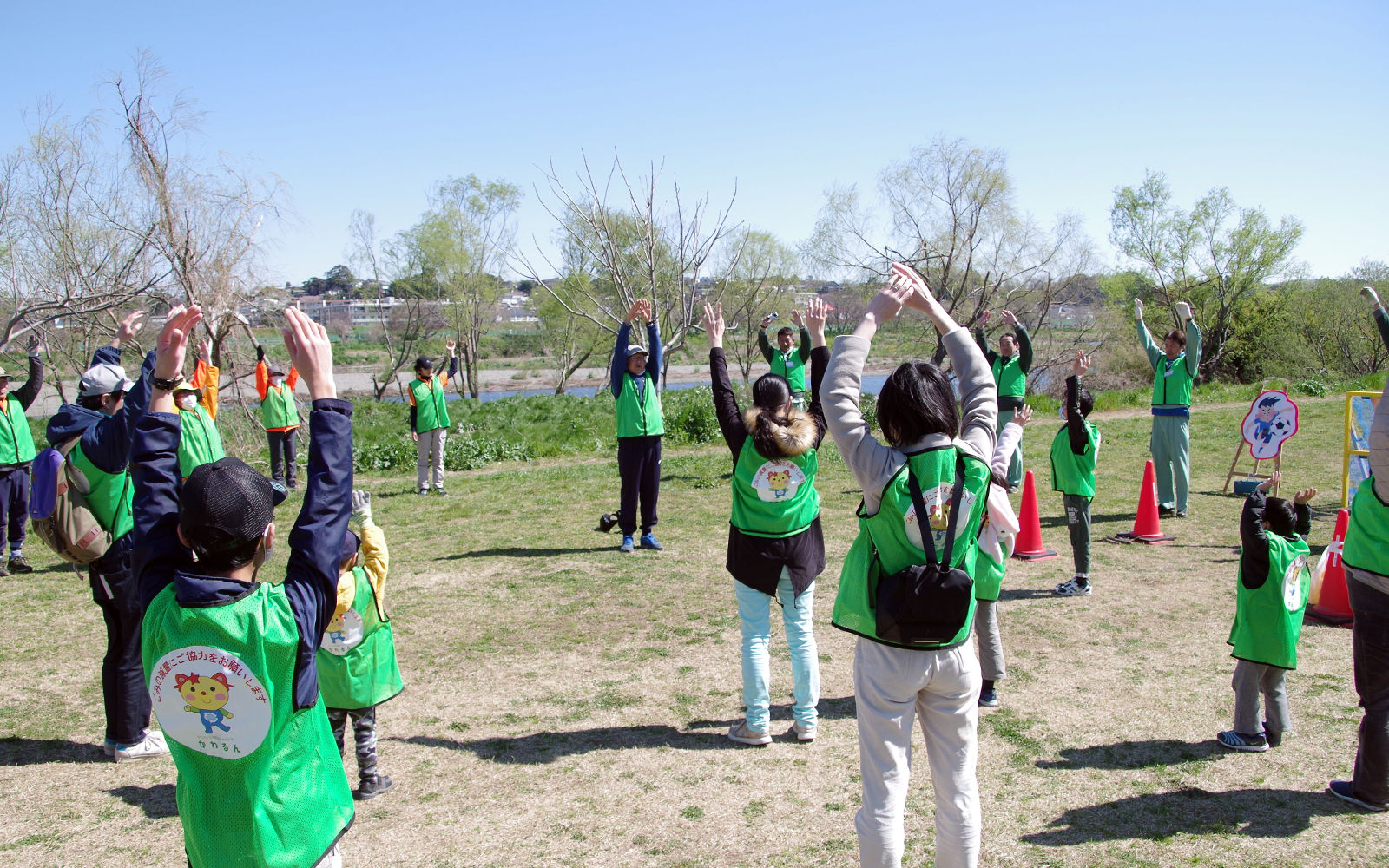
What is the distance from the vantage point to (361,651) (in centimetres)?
383

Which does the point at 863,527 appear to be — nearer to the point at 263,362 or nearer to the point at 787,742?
the point at 787,742

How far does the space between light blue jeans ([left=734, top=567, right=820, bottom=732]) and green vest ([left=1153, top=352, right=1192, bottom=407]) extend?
7.26 meters

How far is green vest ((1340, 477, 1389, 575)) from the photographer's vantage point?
3.53 meters

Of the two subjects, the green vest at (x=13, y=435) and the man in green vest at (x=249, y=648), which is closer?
the man in green vest at (x=249, y=648)

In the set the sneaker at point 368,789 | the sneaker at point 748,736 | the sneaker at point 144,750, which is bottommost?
A: the sneaker at point 144,750

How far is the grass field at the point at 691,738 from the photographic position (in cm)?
362

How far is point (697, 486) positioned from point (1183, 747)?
8486mm

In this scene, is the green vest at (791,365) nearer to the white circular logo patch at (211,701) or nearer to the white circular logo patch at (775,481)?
the white circular logo patch at (775,481)

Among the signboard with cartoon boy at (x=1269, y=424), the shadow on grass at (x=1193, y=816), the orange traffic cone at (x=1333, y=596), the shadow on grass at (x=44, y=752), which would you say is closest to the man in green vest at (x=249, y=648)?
the shadow on grass at (x=1193, y=816)

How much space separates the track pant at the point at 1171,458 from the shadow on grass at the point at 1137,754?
6.10 meters

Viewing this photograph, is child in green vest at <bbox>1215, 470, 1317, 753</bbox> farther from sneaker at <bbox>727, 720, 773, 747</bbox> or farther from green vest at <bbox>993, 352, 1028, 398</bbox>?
green vest at <bbox>993, 352, 1028, 398</bbox>

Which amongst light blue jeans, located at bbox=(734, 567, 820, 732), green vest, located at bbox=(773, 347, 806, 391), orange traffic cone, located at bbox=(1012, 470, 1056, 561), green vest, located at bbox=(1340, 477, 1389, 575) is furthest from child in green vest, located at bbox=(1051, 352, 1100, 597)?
green vest, located at bbox=(773, 347, 806, 391)

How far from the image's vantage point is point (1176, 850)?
3430 mm

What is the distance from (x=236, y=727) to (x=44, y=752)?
12.8ft
